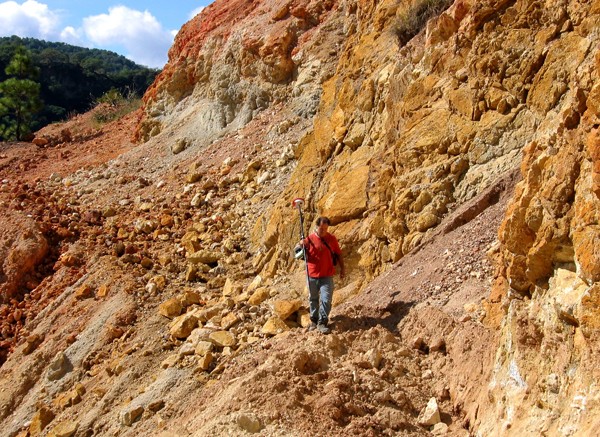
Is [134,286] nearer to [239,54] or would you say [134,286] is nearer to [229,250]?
[229,250]

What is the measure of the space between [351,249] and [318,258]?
1.82 metres

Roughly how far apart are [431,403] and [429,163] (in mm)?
3532

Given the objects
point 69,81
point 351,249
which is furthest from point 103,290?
point 69,81

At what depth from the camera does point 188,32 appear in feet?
63.6

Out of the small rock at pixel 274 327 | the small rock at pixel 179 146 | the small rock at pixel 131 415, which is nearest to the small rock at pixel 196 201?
the small rock at pixel 179 146

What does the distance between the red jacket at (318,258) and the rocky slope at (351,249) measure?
1.64 ft

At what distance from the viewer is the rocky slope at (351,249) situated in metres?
4.08

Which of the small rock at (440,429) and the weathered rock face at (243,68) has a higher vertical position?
the weathered rock face at (243,68)

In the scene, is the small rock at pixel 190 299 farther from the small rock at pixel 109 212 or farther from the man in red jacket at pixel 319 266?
the small rock at pixel 109 212

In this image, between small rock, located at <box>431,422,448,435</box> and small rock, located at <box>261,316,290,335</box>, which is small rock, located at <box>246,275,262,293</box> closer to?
small rock, located at <box>261,316,290,335</box>

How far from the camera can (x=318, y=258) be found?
19.8 ft

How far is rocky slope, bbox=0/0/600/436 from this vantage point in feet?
13.4

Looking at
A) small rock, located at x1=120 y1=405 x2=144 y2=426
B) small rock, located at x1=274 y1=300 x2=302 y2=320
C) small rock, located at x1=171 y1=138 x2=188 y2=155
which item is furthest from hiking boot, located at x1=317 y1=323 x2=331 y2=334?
small rock, located at x1=171 y1=138 x2=188 y2=155

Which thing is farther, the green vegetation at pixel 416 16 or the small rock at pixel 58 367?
the green vegetation at pixel 416 16
